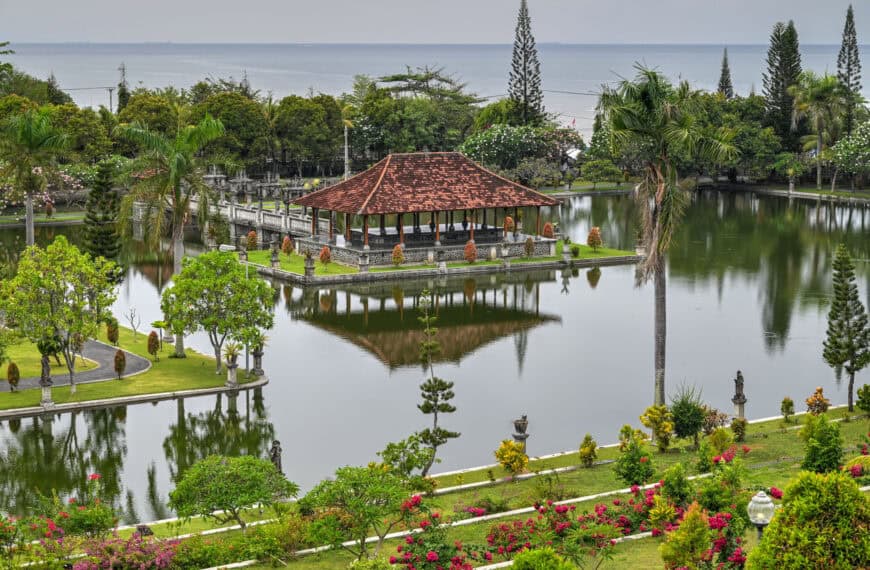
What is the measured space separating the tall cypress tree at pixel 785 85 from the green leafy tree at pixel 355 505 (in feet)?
249

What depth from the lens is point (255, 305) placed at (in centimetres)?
3709

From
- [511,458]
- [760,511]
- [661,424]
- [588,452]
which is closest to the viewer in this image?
[760,511]

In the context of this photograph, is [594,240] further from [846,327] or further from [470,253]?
[846,327]

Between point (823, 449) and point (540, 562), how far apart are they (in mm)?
9852

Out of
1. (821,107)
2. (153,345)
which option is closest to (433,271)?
(153,345)

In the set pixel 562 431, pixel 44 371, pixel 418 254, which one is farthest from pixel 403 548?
pixel 418 254

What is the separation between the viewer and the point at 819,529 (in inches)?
640

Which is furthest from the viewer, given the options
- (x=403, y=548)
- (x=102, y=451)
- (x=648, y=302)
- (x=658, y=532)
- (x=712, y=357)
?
(x=648, y=302)

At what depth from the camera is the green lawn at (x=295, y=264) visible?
56.2 m

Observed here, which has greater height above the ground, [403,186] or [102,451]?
[403,186]

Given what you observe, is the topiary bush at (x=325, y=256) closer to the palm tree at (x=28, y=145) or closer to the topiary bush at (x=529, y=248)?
the topiary bush at (x=529, y=248)

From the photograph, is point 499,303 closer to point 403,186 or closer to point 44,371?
point 403,186

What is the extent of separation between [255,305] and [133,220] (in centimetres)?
3622

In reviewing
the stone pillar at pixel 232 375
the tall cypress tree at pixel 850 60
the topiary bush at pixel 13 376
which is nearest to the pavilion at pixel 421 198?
the stone pillar at pixel 232 375
